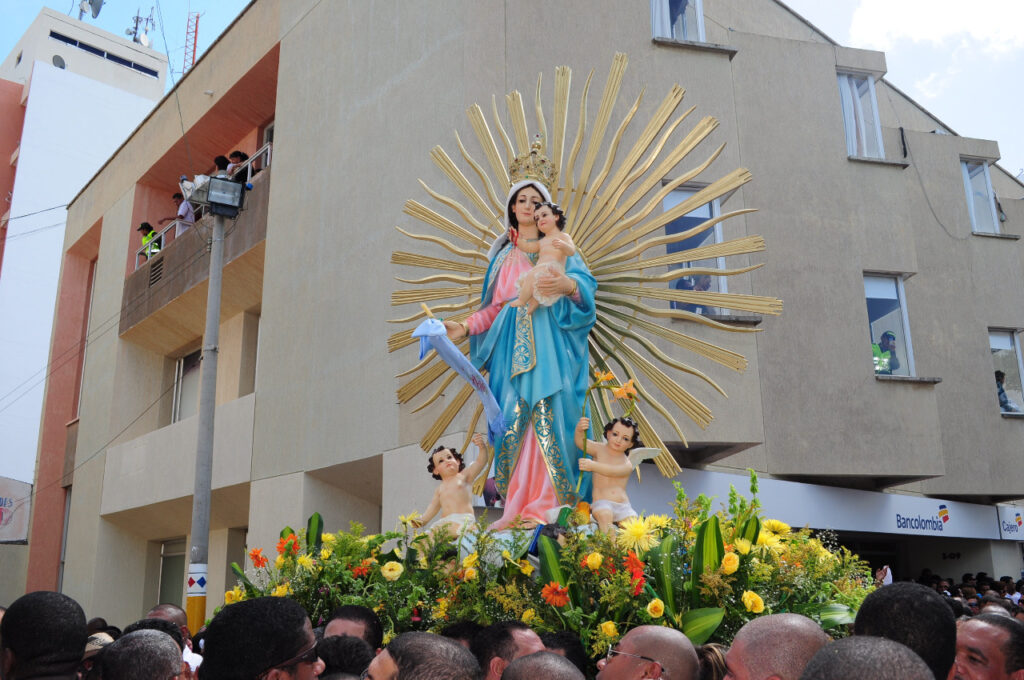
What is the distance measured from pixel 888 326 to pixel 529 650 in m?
10.9

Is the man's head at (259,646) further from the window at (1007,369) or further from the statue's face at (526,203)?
the window at (1007,369)

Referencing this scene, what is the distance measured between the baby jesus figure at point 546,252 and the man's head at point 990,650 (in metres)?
3.02

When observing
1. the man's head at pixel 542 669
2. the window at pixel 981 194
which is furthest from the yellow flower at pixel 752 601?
the window at pixel 981 194

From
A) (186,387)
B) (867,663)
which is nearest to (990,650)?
(867,663)

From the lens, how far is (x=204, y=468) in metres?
9.92

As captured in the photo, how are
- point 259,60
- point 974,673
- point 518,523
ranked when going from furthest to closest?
point 259,60 < point 518,523 < point 974,673

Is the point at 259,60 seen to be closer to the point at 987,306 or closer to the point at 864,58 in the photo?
the point at 864,58

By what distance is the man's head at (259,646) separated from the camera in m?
2.43

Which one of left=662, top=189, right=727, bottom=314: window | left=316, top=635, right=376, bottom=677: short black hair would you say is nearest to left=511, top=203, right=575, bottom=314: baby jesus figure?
left=316, top=635, right=376, bottom=677: short black hair

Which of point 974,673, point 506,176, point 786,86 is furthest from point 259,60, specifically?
point 974,673

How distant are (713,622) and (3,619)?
8.22ft

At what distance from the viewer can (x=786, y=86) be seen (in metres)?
13.2

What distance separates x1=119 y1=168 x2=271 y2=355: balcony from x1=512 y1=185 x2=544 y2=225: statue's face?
30.1 ft

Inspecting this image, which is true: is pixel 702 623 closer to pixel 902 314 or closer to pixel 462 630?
pixel 462 630
